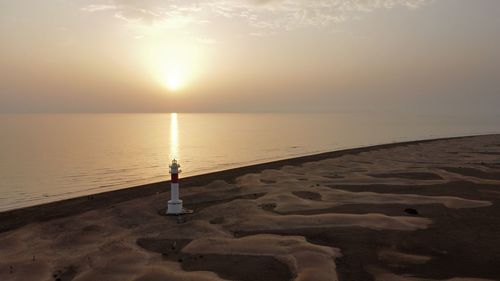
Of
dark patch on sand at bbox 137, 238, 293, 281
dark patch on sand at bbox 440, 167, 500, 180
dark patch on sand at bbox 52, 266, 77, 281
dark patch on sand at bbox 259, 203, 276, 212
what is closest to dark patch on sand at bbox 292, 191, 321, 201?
dark patch on sand at bbox 259, 203, 276, 212

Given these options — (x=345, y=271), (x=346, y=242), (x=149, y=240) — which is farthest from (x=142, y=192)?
(x=345, y=271)

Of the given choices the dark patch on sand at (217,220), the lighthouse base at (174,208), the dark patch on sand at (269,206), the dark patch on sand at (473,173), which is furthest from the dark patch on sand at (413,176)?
the lighthouse base at (174,208)

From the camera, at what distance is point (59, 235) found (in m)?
12.6

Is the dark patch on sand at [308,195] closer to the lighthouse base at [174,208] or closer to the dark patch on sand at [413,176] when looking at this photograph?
the lighthouse base at [174,208]

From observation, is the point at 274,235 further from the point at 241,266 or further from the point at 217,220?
the point at 217,220

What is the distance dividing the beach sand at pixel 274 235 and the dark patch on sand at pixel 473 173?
6.66 ft

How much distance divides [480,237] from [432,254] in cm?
221

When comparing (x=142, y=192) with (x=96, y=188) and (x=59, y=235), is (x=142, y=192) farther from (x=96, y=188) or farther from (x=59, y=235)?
(x=96, y=188)

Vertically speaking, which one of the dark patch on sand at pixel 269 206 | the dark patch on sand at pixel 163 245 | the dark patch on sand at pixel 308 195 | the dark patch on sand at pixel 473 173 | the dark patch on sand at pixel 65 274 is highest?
the dark patch on sand at pixel 473 173

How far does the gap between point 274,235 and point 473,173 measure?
16.4 metres

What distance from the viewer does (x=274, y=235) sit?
37.3 feet

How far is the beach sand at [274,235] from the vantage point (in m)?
9.03

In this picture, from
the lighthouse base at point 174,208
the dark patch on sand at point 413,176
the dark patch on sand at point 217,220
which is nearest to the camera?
the dark patch on sand at point 217,220

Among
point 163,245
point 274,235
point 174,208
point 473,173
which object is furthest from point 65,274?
point 473,173
